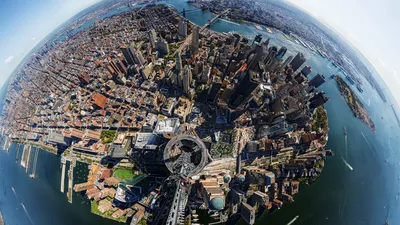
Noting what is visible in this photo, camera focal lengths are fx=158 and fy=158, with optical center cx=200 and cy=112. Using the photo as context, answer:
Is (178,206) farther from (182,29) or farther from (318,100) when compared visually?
(182,29)

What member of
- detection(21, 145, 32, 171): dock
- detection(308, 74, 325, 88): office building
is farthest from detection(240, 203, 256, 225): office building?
detection(21, 145, 32, 171): dock

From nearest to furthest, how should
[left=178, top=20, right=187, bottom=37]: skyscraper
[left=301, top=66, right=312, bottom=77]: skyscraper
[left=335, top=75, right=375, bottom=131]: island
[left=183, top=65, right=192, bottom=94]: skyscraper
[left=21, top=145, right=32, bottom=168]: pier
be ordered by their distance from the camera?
[left=183, top=65, right=192, bottom=94]: skyscraper → [left=21, top=145, right=32, bottom=168]: pier → [left=335, top=75, right=375, bottom=131]: island → [left=301, top=66, right=312, bottom=77]: skyscraper → [left=178, top=20, right=187, bottom=37]: skyscraper

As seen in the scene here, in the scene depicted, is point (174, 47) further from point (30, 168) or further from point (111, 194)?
point (30, 168)

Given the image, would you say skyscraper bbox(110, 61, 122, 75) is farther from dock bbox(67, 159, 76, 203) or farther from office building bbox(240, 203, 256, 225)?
office building bbox(240, 203, 256, 225)

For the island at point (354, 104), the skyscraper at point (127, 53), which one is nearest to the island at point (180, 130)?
the skyscraper at point (127, 53)

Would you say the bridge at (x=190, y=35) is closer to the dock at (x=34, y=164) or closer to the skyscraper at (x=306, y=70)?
the skyscraper at (x=306, y=70)

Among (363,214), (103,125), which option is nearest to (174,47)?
(103,125)


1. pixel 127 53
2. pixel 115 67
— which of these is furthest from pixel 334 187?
pixel 115 67
